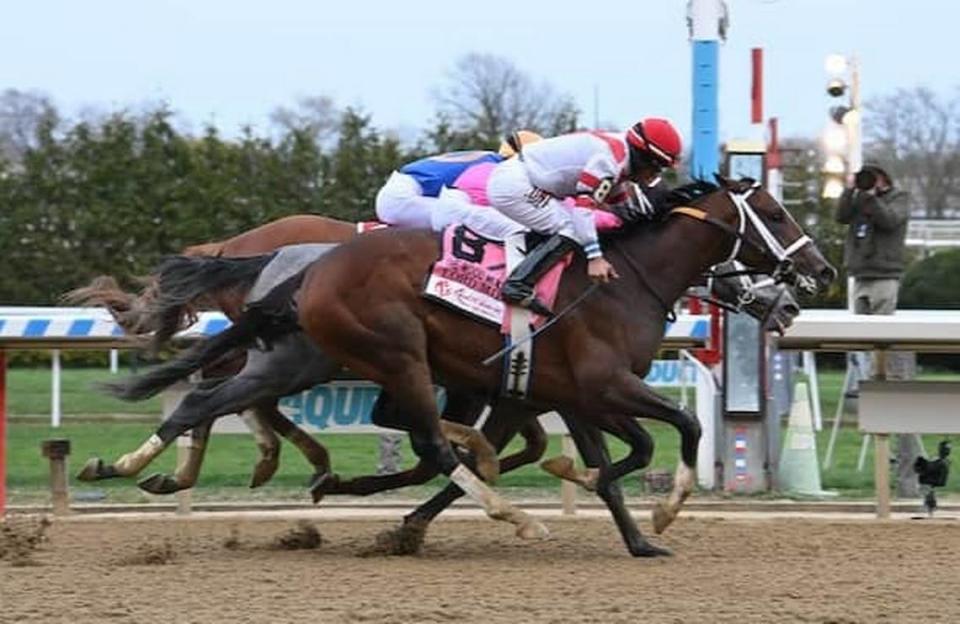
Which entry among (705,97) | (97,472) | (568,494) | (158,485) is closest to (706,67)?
(705,97)

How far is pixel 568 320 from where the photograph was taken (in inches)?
338

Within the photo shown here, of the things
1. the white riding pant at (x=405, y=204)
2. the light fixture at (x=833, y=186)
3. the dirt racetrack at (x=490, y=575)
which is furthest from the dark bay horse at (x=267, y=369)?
the light fixture at (x=833, y=186)

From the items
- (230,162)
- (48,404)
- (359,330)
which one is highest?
(230,162)

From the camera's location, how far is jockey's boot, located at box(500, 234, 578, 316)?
8523 millimetres

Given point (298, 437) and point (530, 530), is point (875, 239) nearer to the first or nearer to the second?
point (298, 437)

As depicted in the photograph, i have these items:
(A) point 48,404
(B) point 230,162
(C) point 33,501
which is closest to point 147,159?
(B) point 230,162

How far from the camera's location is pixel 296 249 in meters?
9.55

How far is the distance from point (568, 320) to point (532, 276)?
0.27 m

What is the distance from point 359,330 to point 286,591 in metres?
1.76

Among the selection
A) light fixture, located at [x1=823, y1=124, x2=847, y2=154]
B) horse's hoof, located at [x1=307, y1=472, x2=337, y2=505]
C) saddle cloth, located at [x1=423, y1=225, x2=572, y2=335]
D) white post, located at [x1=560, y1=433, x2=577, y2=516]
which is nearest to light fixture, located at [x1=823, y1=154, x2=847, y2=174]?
light fixture, located at [x1=823, y1=124, x2=847, y2=154]

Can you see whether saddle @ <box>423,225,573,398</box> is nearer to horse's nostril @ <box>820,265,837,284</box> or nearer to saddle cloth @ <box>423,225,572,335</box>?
saddle cloth @ <box>423,225,572,335</box>

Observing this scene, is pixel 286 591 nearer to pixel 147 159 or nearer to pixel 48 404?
pixel 48 404

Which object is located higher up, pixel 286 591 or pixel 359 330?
pixel 359 330

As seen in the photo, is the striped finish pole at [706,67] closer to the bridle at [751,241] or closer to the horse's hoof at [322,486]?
the bridle at [751,241]
